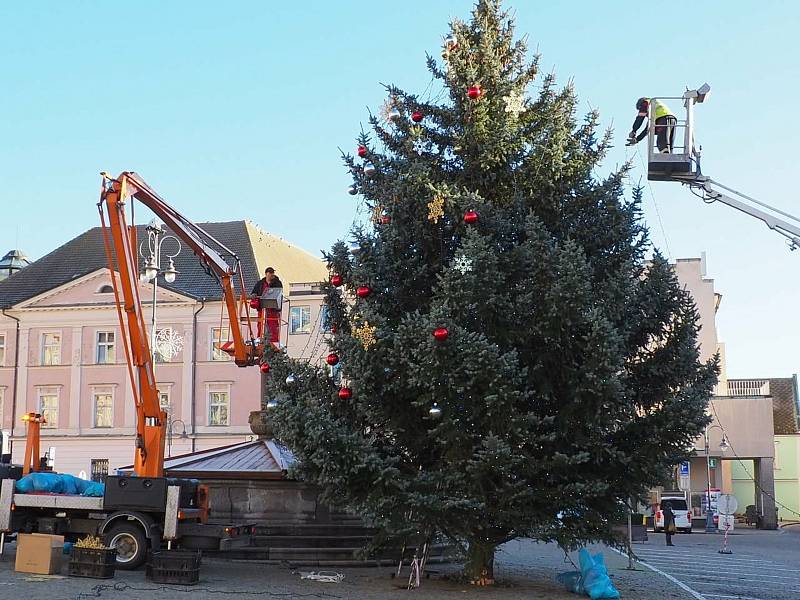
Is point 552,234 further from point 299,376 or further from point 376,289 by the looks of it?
point 299,376

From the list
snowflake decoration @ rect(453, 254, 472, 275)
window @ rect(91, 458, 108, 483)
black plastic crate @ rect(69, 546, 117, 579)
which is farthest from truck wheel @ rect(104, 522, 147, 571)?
window @ rect(91, 458, 108, 483)

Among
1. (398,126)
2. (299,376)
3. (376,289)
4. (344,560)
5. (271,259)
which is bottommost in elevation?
(344,560)

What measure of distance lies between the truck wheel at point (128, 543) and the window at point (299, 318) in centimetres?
3549

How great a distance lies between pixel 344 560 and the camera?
17.4 meters

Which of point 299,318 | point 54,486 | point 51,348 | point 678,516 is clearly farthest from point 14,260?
point 54,486

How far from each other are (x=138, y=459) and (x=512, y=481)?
19.7 feet

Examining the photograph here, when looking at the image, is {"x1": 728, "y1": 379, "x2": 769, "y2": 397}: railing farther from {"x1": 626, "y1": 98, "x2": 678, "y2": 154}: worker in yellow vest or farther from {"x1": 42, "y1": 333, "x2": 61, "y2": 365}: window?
{"x1": 626, "y1": 98, "x2": 678, "y2": 154}: worker in yellow vest

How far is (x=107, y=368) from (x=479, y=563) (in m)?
40.2

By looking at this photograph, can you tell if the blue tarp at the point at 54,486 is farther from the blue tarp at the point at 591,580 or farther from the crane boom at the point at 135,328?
the blue tarp at the point at 591,580

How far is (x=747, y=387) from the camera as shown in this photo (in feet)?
173

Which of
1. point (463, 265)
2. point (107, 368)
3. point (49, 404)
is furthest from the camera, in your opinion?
point (49, 404)

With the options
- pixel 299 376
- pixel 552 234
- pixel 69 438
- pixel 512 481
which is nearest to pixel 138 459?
pixel 299 376

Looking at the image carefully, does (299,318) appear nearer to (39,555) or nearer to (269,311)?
(269,311)

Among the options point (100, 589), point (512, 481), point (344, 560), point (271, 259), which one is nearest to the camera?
point (100, 589)
